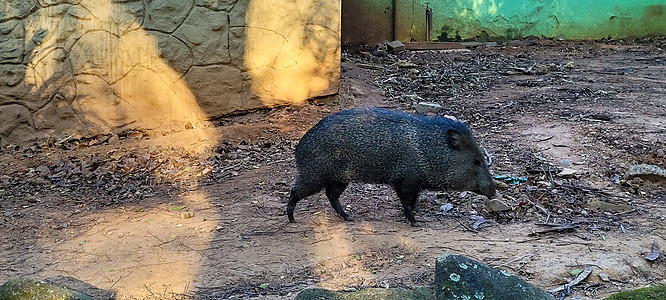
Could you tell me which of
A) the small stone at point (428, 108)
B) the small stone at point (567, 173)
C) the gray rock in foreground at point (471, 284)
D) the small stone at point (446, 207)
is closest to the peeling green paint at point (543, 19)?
the small stone at point (428, 108)

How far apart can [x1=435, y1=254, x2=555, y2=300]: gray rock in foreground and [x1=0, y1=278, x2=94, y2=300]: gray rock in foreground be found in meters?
1.66

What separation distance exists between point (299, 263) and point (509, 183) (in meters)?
2.07

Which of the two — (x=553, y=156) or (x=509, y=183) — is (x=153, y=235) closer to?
(x=509, y=183)

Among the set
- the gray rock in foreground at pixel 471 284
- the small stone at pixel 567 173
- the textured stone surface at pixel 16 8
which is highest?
the textured stone surface at pixel 16 8

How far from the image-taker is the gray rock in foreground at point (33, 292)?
9.64 ft

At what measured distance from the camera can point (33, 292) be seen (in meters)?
2.95

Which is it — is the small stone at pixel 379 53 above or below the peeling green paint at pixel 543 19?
below

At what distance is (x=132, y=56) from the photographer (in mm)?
6469

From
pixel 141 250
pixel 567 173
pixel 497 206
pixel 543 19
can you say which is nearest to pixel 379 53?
pixel 543 19

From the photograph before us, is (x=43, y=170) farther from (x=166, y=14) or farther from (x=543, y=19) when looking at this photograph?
(x=543, y=19)

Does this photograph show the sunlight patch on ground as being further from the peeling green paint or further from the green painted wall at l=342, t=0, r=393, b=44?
the peeling green paint

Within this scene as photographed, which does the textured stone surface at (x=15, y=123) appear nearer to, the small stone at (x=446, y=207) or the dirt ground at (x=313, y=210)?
the dirt ground at (x=313, y=210)

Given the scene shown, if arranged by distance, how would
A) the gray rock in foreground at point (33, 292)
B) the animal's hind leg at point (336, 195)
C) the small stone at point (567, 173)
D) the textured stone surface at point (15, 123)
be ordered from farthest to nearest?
the textured stone surface at point (15, 123) → the small stone at point (567, 173) → the animal's hind leg at point (336, 195) → the gray rock in foreground at point (33, 292)

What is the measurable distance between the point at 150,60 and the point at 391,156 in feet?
10.4
